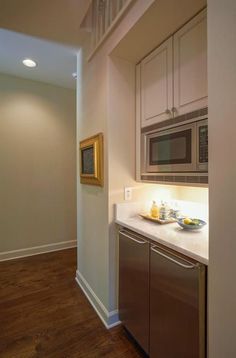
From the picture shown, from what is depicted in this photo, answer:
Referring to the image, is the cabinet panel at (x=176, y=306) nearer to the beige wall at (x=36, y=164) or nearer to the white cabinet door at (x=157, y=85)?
the white cabinet door at (x=157, y=85)

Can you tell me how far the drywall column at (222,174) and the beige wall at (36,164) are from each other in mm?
2933

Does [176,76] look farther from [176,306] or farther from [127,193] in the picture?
[176,306]

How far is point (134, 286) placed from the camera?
151cm

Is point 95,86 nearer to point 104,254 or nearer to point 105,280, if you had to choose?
point 104,254

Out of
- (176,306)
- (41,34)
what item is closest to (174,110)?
(176,306)

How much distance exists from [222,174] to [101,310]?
172 centimetres

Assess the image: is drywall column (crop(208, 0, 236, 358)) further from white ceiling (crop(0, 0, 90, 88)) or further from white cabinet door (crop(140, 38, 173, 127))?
white ceiling (crop(0, 0, 90, 88))

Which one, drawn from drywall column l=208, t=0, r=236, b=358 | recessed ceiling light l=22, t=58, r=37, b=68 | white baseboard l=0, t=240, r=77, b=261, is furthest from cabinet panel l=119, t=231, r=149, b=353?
recessed ceiling light l=22, t=58, r=37, b=68

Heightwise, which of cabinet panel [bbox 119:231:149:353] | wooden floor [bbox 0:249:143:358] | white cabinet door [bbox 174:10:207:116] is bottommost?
wooden floor [bbox 0:249:143:358]

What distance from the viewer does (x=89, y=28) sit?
1977 millimetres

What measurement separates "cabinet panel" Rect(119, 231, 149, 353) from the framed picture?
0.59 meters

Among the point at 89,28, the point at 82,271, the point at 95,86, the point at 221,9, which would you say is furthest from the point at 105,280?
the point at 89,28

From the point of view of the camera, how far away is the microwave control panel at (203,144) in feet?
3.76

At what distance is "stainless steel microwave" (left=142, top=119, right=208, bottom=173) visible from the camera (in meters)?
1.18
